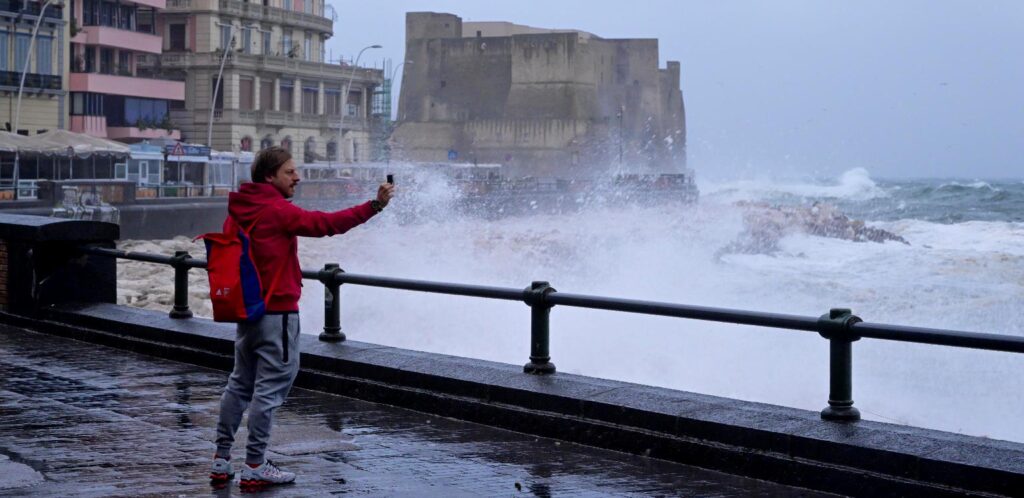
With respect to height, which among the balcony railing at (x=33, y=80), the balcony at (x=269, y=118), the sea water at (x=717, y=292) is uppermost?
the balcony railing at (x=33, y=80)

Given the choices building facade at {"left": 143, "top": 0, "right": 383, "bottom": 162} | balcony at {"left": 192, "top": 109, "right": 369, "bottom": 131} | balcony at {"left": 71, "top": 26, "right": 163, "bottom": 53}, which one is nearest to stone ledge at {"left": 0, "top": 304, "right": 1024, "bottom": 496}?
balcony at {"left": 71, "top": 26, "right": 163, "bottom": 53}

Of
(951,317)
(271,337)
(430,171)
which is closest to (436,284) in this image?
(271,337)

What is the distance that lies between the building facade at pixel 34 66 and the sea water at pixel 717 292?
13.5 meters

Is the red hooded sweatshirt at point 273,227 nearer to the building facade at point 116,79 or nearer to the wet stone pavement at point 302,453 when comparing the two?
the wet stone pavement at point 302,453

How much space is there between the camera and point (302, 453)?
285 inches

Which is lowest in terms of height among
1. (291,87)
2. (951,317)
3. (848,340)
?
(951,317)

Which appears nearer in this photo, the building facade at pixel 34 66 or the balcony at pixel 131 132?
the building facade at pixel 34 66

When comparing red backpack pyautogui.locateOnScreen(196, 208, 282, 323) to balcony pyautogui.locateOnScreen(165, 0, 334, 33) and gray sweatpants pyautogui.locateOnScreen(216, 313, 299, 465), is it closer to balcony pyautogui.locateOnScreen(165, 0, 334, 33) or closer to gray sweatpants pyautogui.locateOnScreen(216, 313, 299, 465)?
gray sweatpants pyautogui.locateOnScreen(216, 313, 299, 465)

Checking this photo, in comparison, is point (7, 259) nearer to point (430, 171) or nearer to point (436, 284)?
point (436, 284)

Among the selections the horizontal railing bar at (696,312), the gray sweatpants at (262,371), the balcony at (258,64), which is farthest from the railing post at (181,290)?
the balcony at (258,64)

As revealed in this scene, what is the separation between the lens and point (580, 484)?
21.6ft

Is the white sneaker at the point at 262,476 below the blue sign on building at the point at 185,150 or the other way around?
below

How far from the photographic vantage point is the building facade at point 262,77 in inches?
2899

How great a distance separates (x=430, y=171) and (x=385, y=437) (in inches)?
3206
